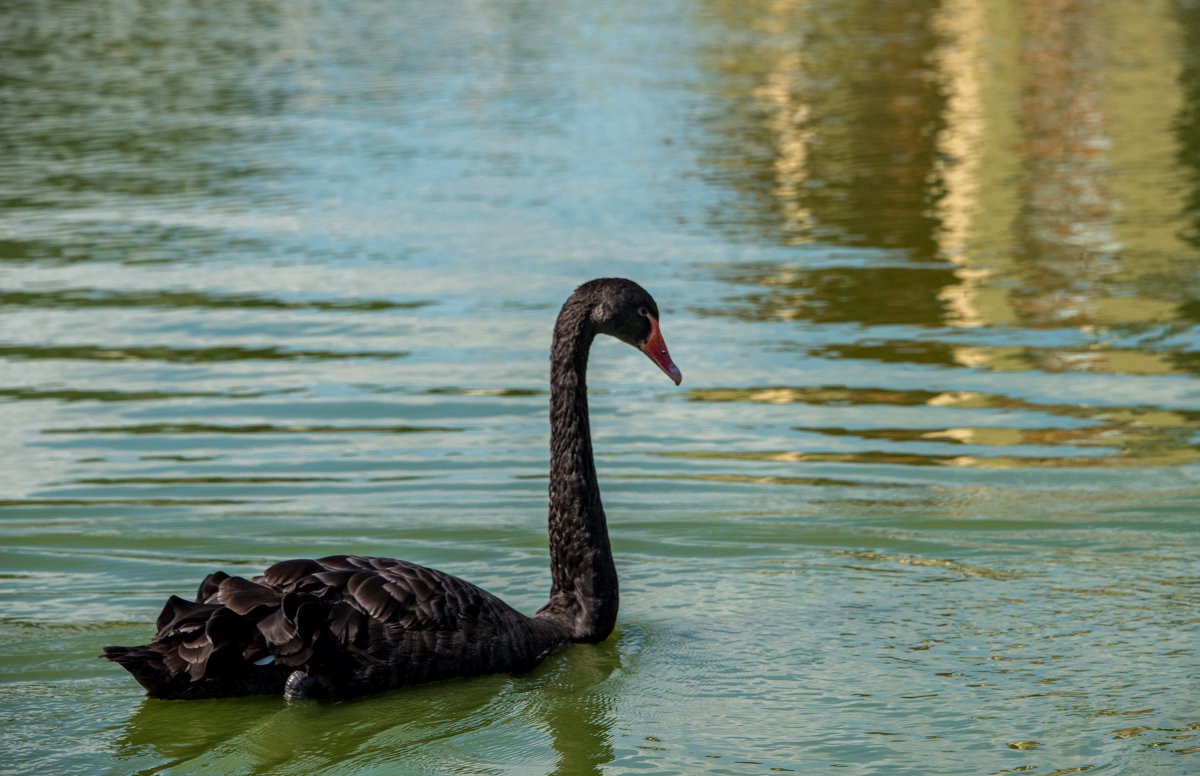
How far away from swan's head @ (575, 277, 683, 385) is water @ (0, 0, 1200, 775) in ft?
3.77

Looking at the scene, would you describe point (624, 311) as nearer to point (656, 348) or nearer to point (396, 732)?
point (656, 348)

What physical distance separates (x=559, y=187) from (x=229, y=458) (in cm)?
871

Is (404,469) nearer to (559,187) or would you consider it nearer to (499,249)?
(499,249)

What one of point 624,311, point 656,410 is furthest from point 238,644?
point 656,410

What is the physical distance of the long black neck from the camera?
6.09m

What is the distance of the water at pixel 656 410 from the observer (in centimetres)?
549

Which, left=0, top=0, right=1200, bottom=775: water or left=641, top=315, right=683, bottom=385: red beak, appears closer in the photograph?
left=0, top=0, right=1200, bottom=775: water

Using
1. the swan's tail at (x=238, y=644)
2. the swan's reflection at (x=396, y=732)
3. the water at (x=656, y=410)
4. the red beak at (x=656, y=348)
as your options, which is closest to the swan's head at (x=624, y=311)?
the red beak at (x=656, y=348)

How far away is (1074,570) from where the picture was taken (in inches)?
274

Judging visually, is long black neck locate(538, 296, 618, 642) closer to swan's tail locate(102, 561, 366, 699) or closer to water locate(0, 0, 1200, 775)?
water locate(0, 0, 1200, 775)

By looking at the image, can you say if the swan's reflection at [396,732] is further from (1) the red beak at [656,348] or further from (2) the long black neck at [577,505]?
(1) the red beak at [656,348]

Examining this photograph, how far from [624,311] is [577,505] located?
0.75 meters

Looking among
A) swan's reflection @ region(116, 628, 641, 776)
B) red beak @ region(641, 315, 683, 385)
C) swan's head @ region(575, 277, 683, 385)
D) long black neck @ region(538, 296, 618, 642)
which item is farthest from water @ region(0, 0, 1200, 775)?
swan's head @ region(575, 277, 683, 385)

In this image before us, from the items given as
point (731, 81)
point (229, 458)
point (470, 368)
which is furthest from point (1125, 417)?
point (731, 81)
